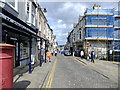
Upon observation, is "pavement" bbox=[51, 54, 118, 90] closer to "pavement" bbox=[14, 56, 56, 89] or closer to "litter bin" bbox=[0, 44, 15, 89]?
"pavement" bbox=[14, 56, 56, 89]

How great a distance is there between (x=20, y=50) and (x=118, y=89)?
8831 millimetres

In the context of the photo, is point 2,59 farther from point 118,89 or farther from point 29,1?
point 29,1

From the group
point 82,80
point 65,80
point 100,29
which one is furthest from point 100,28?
point 65,80

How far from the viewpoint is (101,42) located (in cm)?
2866

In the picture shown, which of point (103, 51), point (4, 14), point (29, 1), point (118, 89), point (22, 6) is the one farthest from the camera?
point (103, 51)

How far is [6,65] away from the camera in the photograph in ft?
8.06

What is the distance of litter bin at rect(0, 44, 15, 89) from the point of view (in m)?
2.37

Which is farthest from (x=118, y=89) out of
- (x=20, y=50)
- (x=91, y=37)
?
(x=91, y=37)

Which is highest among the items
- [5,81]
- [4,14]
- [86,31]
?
[86,31]

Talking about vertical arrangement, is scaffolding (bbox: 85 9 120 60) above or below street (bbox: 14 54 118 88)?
above

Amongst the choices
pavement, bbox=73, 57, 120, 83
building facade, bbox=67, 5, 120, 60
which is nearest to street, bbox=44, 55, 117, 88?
pavement, bbox=73, 57, 120, 83

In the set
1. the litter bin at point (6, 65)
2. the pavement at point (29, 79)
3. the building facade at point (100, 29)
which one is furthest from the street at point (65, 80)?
the building facade at point (100, 29)

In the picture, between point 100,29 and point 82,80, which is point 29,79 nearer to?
point 82,80

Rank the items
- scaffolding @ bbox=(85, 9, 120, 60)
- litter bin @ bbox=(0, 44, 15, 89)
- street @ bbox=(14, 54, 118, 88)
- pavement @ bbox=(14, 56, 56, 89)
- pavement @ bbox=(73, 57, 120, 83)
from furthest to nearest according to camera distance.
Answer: scaffolding @ bbox=(85, 9, 120, 60)
pavement @ bbox=(73, 57, 120, 83)
street @ bbox=(14, 54, 118, 88)
pavement @ bbox=(14, 56, 56, 89)
litter bin @ bbox=(0, 44, 15, 89)
